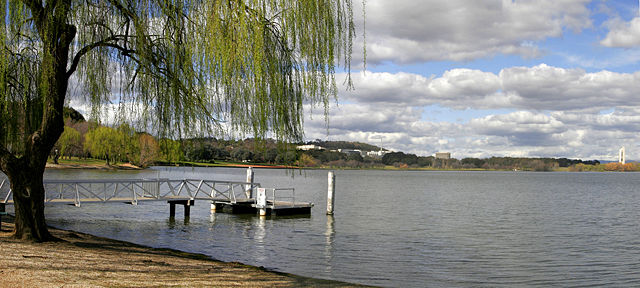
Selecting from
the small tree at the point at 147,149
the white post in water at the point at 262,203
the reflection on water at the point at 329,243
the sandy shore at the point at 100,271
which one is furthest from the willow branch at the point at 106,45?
the white post in water at the point at 262,203

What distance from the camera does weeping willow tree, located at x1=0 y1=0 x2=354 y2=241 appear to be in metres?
6.43

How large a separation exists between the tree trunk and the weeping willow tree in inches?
53.7

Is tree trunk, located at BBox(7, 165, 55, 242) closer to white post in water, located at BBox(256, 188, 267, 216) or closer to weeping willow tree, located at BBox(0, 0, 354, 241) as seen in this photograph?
weeping willow tree, located at BBox(0, 0, 354, 241)

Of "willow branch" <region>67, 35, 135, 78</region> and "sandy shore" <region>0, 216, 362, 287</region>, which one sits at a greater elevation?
"willow branch" <region>67, 35, 135, 78</region>

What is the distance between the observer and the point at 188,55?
23.2 feet

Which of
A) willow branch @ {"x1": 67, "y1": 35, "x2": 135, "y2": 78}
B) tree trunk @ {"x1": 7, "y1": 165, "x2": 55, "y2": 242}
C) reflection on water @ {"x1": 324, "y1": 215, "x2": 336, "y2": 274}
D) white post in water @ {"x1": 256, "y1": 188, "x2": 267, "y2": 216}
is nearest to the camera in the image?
willow branch @ {"x1": 67, "y1": 35, "x2": 135, "y2": 78}

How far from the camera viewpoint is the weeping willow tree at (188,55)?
21.1 ft

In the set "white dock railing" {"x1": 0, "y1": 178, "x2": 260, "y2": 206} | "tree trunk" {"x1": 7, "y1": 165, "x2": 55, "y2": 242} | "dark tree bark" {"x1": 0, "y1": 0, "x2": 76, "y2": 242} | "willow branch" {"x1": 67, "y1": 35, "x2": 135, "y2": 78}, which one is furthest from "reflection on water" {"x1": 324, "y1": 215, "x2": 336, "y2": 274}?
"willow branch" {"x1": 67, "y1": 35, "x2": 135, "y2": 78}

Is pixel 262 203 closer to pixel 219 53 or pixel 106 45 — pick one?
pixel 106 45

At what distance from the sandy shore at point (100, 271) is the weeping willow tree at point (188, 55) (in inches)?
103

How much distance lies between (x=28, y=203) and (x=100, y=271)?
379 centimetres

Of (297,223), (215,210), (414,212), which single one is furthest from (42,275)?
(414,212)

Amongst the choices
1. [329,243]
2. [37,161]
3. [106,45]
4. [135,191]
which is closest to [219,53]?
[106,45]

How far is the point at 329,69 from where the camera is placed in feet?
22.8
